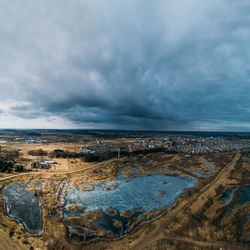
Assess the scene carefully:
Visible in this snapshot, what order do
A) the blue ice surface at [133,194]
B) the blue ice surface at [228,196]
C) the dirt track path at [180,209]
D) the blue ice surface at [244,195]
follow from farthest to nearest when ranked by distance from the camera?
the blue ice surface at [244,195], the blue ice surface at [228,196], the blue ice surface at [133,194], the dirt track path at [180,209]

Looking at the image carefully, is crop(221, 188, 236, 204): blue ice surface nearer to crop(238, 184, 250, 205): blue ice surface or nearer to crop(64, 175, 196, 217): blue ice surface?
crop(238, 184, 250, 205): blue ice surface

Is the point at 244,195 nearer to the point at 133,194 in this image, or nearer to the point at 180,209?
the point at 180,209

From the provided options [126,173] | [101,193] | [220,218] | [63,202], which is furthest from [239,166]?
[63,202]

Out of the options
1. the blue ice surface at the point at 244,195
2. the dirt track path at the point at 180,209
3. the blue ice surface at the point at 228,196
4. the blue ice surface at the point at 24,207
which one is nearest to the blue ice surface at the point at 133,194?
the dirt track path at the point at 180,209

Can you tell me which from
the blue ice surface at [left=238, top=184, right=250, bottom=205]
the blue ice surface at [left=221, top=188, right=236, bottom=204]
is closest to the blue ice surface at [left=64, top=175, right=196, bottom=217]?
the blue ice surface at [left=221, top=188, right=236, bottom=204]

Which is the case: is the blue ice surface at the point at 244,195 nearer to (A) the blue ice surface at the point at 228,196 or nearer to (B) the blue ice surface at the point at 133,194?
(A) the blue ice surface at the point at 228,196

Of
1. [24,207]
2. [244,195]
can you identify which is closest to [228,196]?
[244,195]
